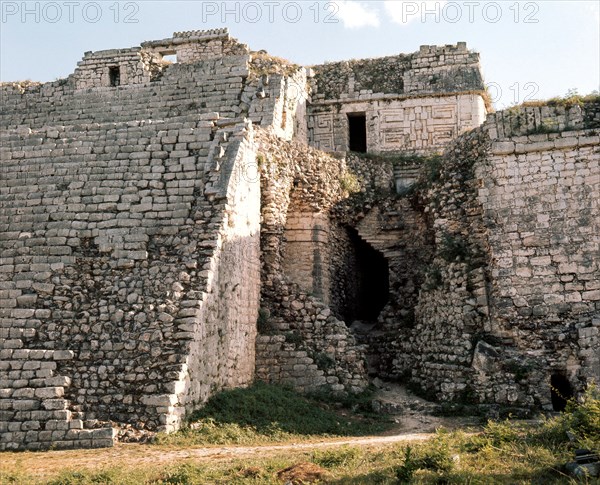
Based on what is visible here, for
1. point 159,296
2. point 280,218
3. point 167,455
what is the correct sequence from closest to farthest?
point 167,455, point 159,296, point 280,218

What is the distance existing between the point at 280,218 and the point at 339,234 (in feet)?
7.38

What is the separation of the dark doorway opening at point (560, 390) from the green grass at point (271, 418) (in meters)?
3.01

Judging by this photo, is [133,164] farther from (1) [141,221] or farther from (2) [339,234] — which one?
(2) [339,234]

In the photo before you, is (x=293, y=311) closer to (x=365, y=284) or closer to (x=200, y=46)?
(x=365, y=284)

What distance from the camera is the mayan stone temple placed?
9938mm

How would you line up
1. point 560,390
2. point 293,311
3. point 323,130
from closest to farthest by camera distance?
point 560,390
point 293,311
point 323,130

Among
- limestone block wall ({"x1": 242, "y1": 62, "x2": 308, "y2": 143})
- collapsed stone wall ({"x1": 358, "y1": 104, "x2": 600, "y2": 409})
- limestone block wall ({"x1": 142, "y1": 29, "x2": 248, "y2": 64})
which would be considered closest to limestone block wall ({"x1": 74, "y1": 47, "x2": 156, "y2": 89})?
limestone block wall ({"x1": 142, "y1": 29, "x2": 248, "y2": 64})

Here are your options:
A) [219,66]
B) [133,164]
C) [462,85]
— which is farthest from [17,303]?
[462,85]

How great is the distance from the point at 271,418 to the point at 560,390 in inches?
200

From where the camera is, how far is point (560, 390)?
12.1m

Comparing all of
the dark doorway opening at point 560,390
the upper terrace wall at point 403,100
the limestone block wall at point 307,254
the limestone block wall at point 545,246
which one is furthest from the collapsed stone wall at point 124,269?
the upper terrace wall at point 403,100

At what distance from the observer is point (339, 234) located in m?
15.9

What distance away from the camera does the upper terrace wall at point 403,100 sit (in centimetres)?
1977

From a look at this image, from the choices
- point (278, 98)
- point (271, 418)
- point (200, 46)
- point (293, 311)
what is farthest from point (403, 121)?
point (271, 418)
